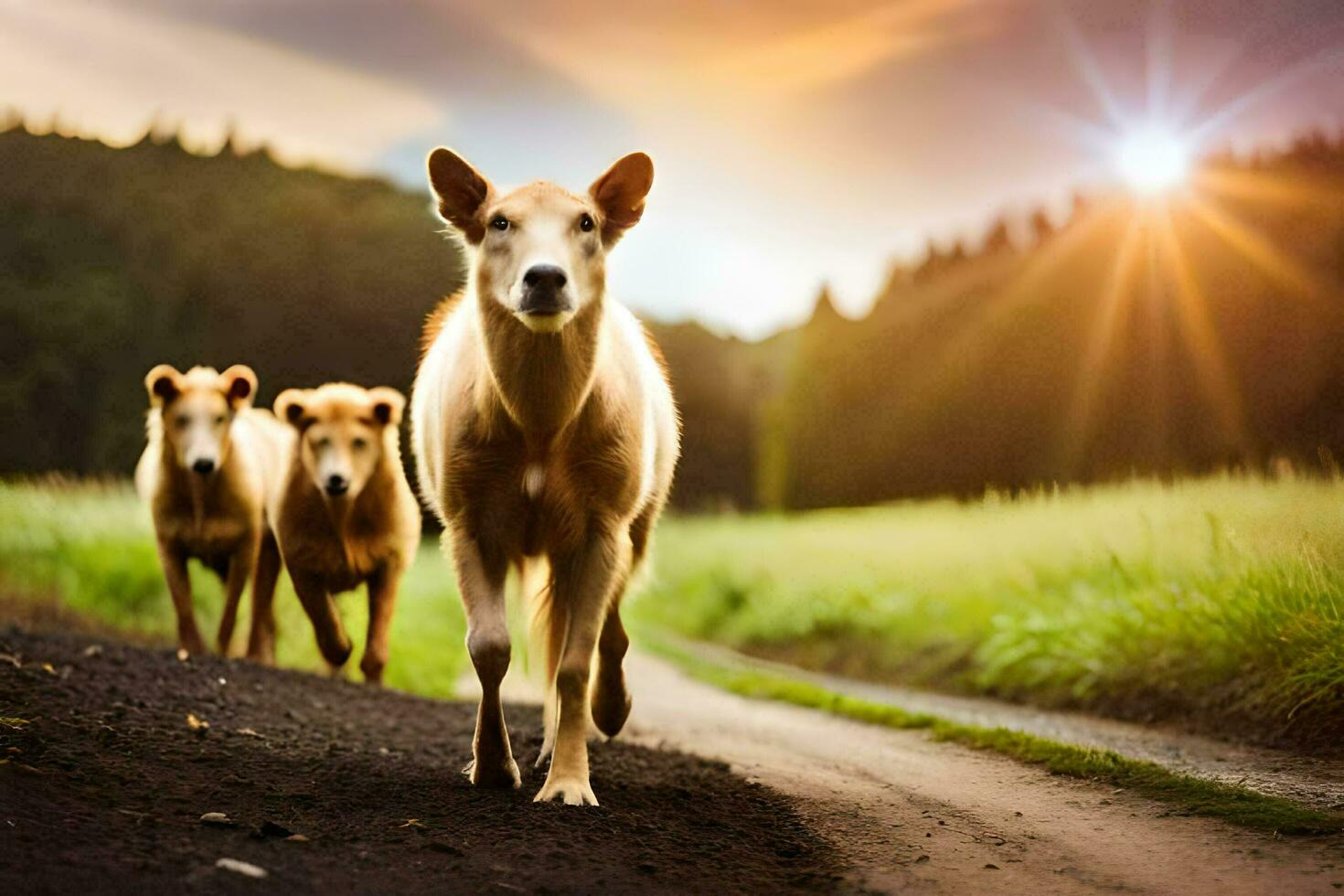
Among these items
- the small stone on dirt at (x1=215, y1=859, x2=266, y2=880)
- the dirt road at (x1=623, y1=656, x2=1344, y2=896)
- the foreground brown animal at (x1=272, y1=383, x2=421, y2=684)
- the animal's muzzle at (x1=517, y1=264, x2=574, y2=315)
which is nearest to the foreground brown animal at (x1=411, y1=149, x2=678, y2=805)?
the animal's muzzle at (x1=517, y1=264, x2=574, y2=315)

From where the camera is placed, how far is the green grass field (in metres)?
7.04

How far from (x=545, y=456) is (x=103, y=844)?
223 cm

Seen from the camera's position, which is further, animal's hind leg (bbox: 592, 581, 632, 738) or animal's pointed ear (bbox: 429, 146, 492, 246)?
animal's hind leg (bbox: 592, 581, 632, 738)

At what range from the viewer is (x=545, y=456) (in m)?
4.93

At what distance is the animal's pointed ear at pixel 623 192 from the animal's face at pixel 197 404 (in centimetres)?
474

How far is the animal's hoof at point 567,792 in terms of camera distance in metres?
4.65

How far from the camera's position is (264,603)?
370 inches

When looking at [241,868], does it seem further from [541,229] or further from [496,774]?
[541,229]

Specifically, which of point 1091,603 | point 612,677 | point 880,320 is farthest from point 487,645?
point 880,320

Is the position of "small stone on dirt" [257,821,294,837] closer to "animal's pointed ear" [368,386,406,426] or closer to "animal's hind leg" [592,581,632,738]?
"animal's hind leg" [592,581,632,738]

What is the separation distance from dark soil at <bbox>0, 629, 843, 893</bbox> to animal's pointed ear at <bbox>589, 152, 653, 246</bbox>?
2.57 meters

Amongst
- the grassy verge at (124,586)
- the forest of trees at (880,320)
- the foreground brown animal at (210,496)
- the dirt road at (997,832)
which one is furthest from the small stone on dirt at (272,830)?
the forest of trees at (880,320)

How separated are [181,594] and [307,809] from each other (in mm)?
5267

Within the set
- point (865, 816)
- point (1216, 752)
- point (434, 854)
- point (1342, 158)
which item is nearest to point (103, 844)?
point (434, 854)
